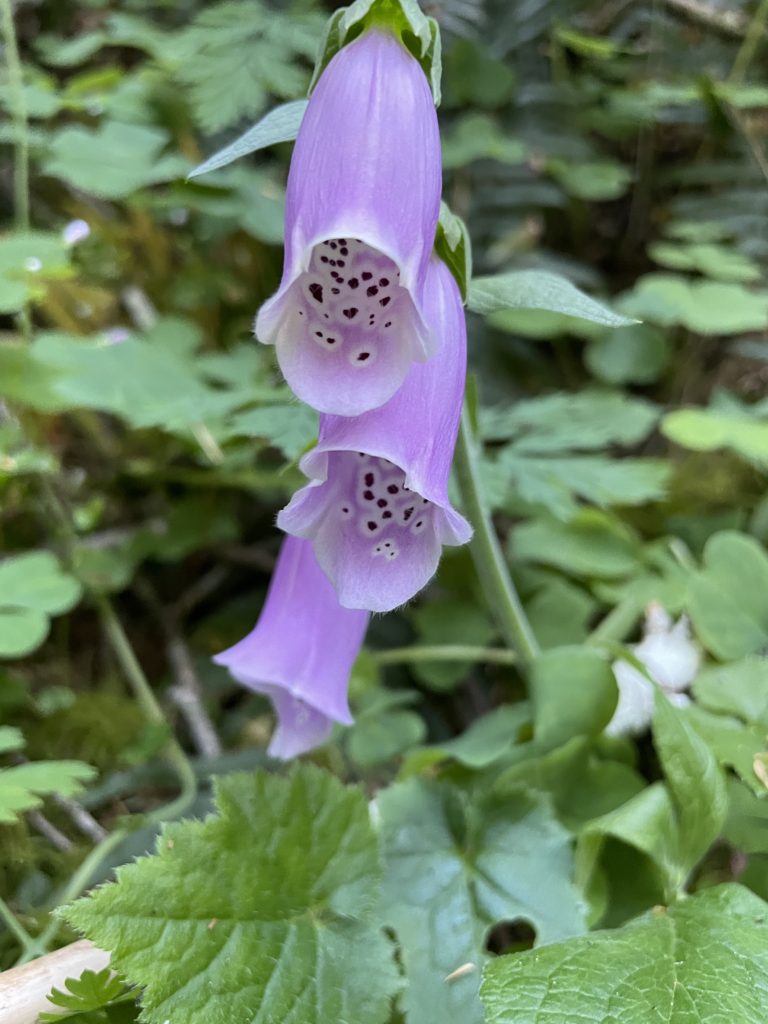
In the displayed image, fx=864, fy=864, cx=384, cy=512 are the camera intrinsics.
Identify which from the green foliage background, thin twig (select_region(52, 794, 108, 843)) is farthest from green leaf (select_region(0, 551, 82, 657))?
thin twig (select_region(52, 794, 108, 843))

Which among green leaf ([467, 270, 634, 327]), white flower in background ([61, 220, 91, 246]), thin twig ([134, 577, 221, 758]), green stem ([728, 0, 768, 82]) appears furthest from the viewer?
green stem ([728, 0, 768, 82])

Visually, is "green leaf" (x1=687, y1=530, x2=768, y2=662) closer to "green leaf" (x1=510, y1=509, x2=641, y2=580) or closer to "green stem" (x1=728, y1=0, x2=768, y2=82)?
"green leaf" (x1=510, y1=509, x2=641, y2=580)

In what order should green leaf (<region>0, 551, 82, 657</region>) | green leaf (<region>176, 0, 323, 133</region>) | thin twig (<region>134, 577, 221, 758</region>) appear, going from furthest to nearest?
1. green leaf (<region>176, 0, 323, 133</region>)
2. thin twig (<region>134, 577, 221, 758</region>)
3. green leaf (<region>0, 551, 82, 657</region>)

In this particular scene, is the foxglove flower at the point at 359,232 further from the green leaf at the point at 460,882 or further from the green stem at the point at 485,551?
the green leaf at the point at 460,882

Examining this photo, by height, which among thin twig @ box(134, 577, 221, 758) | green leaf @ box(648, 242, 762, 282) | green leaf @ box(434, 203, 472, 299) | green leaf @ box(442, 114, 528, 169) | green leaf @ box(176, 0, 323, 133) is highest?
green leaf @ box(434, 203, 472, 299)

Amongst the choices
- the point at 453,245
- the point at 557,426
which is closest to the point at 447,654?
the point at 557,426

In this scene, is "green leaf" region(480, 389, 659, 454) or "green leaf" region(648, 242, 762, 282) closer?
"green leaf" region(480, 389, 659, 454)

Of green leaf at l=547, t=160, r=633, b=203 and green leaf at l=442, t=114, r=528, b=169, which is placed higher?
green leaf at l=442, t=114, r=528, b=169

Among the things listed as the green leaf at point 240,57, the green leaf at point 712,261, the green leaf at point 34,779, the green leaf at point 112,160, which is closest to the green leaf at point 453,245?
the green leaf at point 34,779
